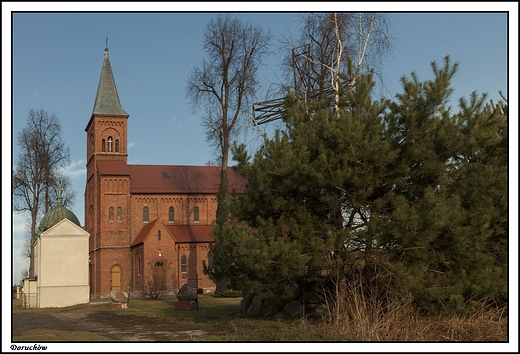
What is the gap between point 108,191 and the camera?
45344 millimetres

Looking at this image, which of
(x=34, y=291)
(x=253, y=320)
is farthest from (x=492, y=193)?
(x=34, y=291)

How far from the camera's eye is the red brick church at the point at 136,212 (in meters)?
43.1

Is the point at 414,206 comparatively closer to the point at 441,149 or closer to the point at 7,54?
the point at 441,149

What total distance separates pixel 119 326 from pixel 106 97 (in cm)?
3417

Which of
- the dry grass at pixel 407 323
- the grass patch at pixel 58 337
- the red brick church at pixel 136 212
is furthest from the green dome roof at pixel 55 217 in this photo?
the dry grass at pixel 407 323

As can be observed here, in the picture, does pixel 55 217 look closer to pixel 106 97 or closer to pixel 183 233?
pixel 183 233

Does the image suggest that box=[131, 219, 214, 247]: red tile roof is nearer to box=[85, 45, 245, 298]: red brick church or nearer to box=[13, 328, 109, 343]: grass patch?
box=[85, 45, 245, 298]: red brick church

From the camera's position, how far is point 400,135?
1374cm

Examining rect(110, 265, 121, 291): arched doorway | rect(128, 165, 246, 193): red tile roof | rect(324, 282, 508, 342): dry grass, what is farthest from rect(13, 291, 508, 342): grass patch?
rect(128, 165, 246, 193): red tile roof

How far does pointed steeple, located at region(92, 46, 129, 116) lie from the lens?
47.5 meters

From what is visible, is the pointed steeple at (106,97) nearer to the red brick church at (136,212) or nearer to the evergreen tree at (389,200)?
the red brick church at (136,212)

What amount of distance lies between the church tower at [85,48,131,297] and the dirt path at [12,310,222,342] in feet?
70.2

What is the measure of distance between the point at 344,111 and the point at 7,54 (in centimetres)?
708

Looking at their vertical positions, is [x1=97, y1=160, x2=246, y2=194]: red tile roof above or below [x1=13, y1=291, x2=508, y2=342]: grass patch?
above
